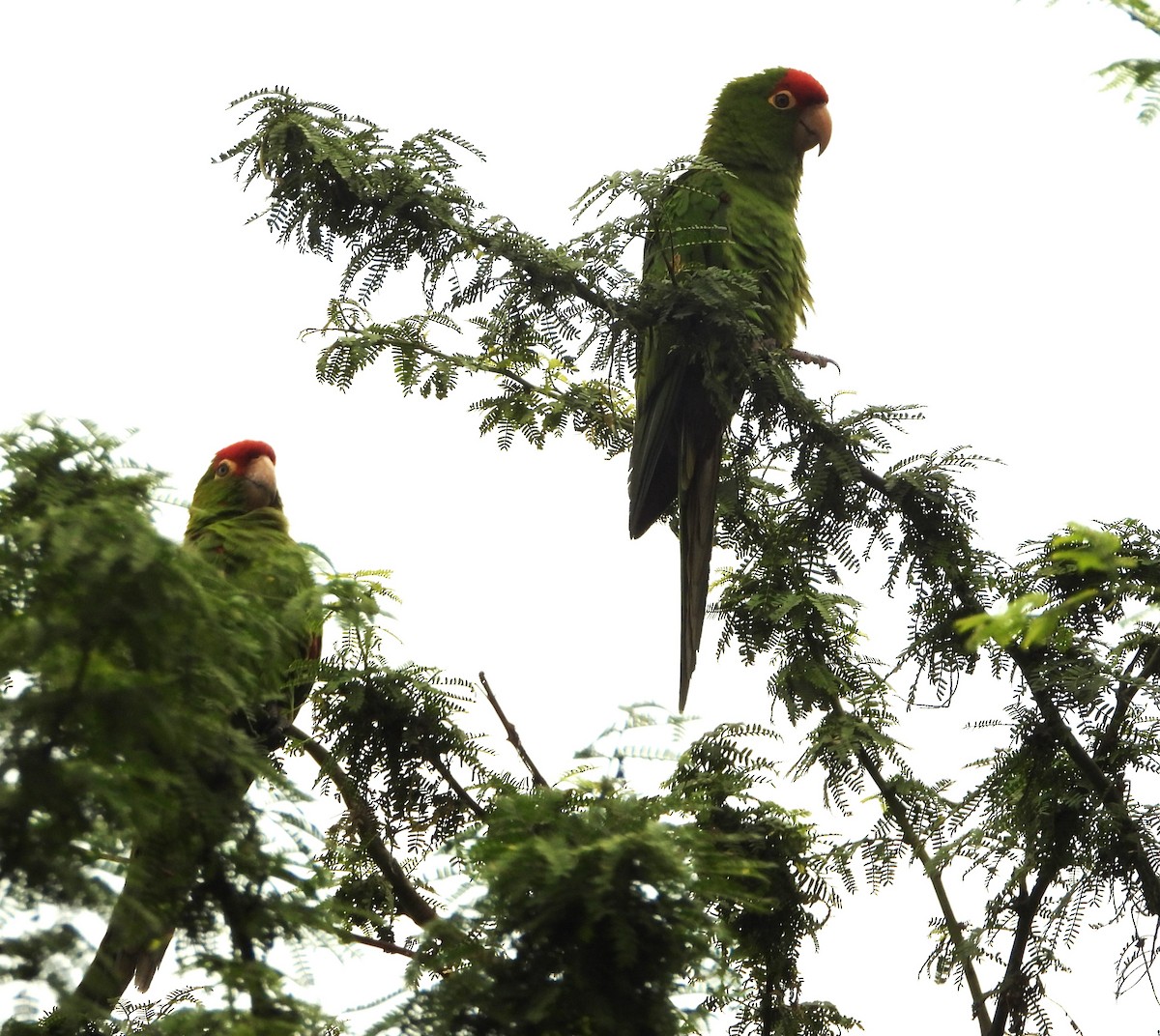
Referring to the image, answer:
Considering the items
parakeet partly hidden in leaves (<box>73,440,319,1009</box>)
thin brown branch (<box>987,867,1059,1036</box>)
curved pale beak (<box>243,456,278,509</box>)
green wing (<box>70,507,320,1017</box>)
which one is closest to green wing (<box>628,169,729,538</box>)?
curved pale beak (<box>243,456,278,509</box>)

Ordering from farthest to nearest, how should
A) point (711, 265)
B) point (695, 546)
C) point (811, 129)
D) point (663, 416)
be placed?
point (811, 129) → point (711, 265) → point (663, 416) → point (695, 546)

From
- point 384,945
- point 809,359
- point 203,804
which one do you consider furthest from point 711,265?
point 203,804

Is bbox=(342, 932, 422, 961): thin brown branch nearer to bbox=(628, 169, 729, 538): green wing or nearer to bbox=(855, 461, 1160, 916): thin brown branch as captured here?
bbox=(855, 461, 1160, 916): thin brown branch

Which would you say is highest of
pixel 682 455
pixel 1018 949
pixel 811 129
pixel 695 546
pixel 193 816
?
pixel 811 129

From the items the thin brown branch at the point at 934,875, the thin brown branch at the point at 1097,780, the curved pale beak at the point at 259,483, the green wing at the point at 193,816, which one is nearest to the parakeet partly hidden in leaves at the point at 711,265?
the thin brown branch at the point at 934,875

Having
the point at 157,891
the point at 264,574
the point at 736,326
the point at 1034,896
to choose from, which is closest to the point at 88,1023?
the point at 157,891

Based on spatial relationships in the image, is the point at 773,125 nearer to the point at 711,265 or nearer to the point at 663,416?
the point at 711,265

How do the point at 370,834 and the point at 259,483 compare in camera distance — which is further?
the point at 259,483

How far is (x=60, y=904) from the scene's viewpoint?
4.65 feet

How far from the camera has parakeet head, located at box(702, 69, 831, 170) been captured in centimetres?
473

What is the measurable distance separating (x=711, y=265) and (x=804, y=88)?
1.08m

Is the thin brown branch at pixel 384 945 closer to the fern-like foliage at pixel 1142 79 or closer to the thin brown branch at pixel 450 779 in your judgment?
the thin brown branch at pixel 450 779

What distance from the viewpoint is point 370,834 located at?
2.79 meters

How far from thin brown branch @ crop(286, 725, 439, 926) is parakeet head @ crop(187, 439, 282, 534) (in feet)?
4.95
